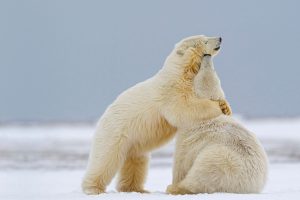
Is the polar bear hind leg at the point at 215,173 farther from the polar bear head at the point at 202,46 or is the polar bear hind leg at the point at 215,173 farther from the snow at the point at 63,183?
the polar bear head at the point at 202,46

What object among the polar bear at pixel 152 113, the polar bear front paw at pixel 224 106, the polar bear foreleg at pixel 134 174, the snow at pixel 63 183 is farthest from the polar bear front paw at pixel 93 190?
the polar bear front paw at pixel 224 106

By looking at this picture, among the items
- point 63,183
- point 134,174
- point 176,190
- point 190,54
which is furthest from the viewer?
point 63,183

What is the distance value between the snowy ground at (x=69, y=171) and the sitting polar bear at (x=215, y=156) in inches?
10.4

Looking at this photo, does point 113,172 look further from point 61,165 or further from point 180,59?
point 61,165

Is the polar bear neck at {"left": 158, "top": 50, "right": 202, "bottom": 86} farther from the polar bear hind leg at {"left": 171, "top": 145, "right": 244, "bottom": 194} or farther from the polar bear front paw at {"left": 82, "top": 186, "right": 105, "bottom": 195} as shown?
the polar bear front paw at {"left": 82, "top": 186, "right": 105, "bottom": 195}

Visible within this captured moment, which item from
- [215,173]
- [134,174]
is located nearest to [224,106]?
[215,173]

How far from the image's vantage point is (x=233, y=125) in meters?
6.48

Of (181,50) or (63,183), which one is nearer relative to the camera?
(181,50)

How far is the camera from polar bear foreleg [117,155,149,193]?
7113 mm

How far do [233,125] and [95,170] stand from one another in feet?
4.94

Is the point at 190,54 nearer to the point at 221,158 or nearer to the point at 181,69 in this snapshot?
the point at 181,69

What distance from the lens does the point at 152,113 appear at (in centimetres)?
656

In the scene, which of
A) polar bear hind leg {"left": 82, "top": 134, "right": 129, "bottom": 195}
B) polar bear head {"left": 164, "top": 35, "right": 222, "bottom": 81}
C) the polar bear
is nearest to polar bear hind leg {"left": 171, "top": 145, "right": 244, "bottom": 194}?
the polar bear

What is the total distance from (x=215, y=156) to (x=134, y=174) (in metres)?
1.32
